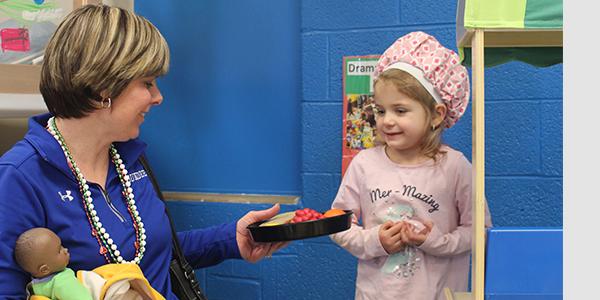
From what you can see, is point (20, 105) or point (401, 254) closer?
point (401, 254)

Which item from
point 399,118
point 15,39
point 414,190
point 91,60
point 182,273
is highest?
point 15,39

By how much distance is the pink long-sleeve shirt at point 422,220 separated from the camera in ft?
6.04

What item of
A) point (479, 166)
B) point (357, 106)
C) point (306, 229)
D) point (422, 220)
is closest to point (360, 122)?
point (357, 106)

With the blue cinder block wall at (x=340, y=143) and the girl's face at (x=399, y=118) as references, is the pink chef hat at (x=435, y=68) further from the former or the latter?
the blue cinder block wall at (x=340, y=143)

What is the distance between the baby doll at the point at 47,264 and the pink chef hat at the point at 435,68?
1090 millimetres

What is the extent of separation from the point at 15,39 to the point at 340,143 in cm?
121

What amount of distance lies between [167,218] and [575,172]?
1.23m

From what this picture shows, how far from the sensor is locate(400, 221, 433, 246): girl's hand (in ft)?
5.96

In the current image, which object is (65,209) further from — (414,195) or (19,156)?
(414,195)

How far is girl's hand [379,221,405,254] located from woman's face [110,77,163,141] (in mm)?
734

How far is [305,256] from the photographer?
102 inches

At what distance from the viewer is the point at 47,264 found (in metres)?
1.32

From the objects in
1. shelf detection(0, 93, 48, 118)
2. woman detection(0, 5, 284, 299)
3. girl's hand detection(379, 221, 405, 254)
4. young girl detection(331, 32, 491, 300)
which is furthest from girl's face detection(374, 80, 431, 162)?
shelf detection(0, 93, 48, 118)

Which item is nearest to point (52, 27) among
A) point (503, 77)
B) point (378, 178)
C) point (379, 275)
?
point (378, 178)
